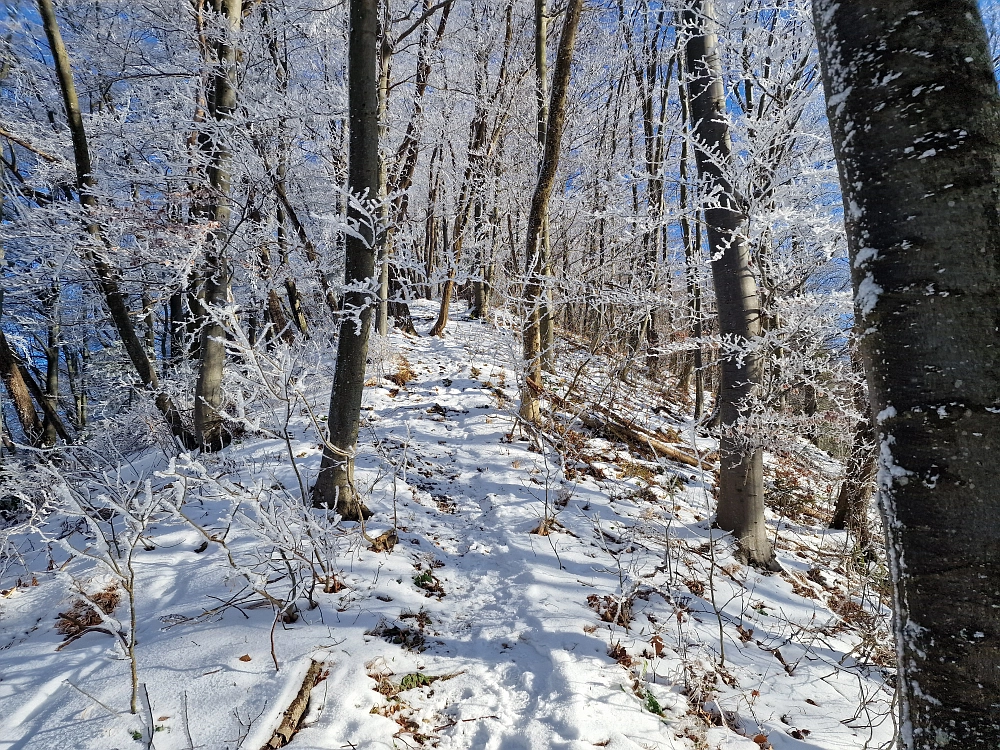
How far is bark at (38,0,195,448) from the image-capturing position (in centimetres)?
499

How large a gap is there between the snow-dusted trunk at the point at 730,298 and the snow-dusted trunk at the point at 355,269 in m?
2.76

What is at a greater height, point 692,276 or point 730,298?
point 692,276

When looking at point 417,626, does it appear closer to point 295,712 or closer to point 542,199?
point 295,712

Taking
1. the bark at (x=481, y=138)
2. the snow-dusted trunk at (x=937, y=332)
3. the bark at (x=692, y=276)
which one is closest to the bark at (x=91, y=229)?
the bark at (x=481, y=138)

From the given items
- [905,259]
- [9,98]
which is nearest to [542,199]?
[905,259]

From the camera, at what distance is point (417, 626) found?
8.89 ft

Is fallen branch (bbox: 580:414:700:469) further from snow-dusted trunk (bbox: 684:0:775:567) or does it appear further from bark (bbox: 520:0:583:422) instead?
snow-dusted trunk (bbox: 684:0:775:567)

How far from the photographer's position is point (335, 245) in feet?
24.3

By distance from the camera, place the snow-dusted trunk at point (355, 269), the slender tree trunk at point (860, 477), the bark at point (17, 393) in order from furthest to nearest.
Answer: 1. the bark at point (17, 393)
2. the slender tree trunk at point (860, 477)
3. the snow-dusted trunk at point (355, 269)

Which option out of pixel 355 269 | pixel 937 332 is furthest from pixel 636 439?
pixel 937 332

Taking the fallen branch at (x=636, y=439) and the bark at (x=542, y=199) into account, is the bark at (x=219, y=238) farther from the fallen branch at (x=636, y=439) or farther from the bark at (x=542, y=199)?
the fallen branch at (x=636, y=439)

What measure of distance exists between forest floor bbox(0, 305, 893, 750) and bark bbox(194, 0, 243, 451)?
0.84 m

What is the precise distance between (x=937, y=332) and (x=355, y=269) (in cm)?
337

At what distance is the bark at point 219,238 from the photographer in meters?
5.27
